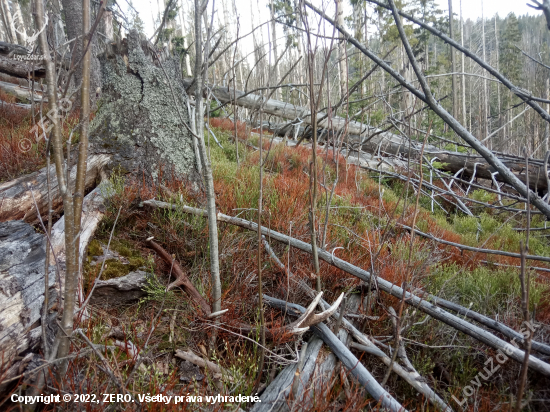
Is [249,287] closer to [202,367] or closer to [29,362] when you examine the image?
[202,367]

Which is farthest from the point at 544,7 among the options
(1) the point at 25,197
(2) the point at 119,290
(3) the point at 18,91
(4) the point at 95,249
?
(3) the point at 18,91

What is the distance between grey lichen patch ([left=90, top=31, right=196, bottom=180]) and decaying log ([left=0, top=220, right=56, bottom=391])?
1160mm

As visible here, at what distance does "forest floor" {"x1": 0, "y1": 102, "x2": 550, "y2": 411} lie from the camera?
1438mm

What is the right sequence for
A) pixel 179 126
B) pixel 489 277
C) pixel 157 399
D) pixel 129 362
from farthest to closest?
pixel 179 126 → pixel 489 277 → pixel 129 362 → pixel 157 399

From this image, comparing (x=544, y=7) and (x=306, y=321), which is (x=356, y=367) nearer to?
(x=306, y=321)

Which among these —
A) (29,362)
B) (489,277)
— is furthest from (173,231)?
(489,277)

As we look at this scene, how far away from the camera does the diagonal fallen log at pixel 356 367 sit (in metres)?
1.30

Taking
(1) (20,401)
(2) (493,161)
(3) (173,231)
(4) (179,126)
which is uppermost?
(4) (179,126)

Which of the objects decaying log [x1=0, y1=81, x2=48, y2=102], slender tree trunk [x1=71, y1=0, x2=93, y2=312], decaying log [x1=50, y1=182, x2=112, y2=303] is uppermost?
decaying log [x1=0, y1=81, x2=48, y2=102]

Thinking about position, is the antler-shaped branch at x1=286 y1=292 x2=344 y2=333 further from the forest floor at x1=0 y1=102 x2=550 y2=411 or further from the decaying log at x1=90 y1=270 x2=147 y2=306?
the decaying log at x1=90 y1=270 x2=147 y2=306

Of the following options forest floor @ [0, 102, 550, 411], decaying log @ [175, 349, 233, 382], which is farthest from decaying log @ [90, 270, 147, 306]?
decaying log @ [175, 349, 233, 382]

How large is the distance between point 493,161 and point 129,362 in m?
1.94

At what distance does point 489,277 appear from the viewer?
8.57ft

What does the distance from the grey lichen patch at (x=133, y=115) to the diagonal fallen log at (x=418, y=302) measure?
58 cm
